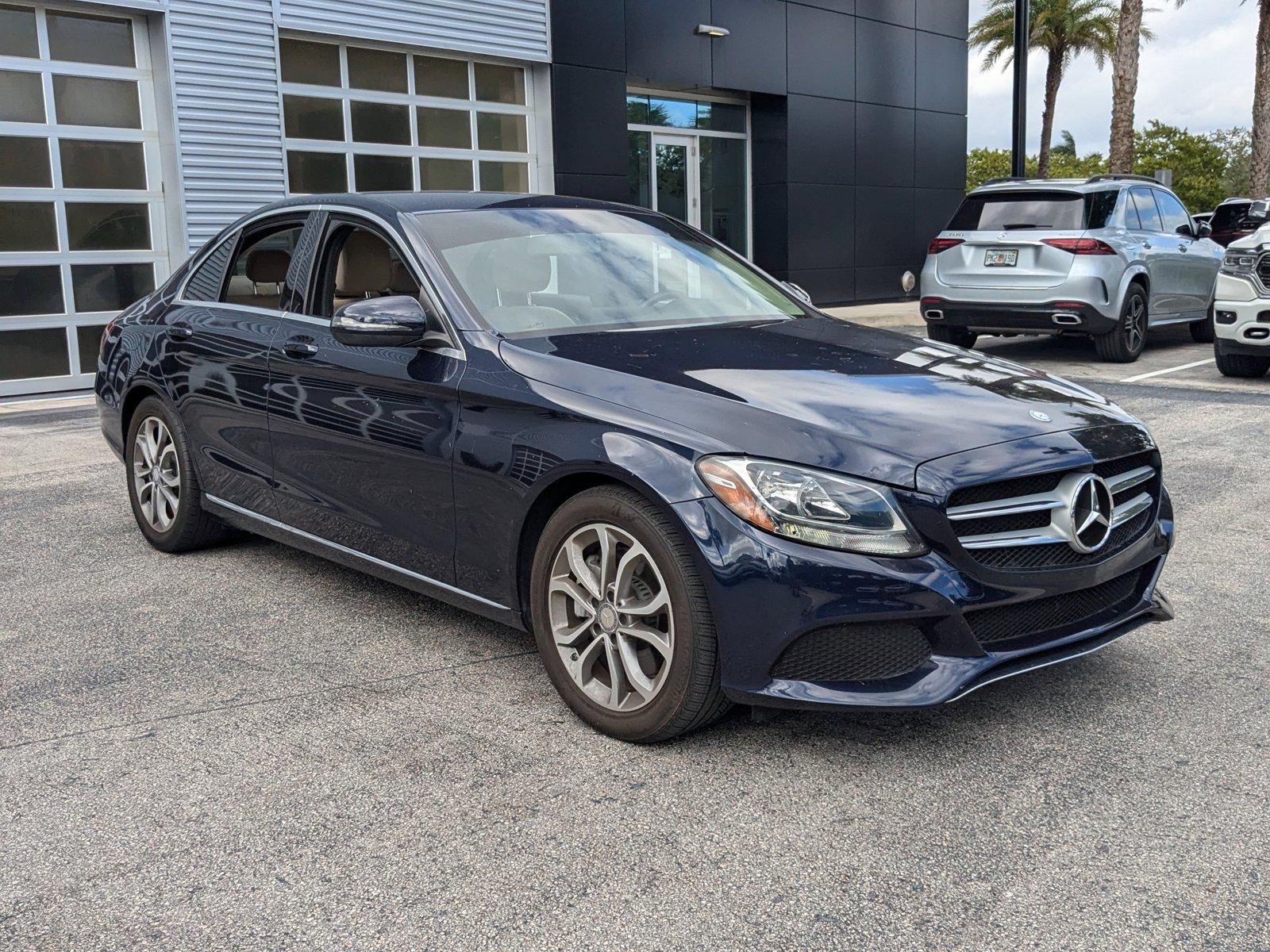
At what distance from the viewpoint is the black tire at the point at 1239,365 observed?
11.6 m

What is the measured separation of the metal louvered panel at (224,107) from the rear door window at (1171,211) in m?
9.42

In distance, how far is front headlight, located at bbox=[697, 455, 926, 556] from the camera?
3137 millimetres

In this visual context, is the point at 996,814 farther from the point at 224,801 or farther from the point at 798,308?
the point at 798,308

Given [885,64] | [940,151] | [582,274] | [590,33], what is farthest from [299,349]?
[940,151]

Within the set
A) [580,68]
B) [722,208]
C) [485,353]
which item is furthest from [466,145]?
[485,353]

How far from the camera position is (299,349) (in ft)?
15.3

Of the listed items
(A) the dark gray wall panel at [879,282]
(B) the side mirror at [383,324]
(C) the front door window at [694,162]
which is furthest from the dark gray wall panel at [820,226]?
(B) the side mirror at [383,324]

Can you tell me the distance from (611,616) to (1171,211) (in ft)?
40.3

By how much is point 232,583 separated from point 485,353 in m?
1.97

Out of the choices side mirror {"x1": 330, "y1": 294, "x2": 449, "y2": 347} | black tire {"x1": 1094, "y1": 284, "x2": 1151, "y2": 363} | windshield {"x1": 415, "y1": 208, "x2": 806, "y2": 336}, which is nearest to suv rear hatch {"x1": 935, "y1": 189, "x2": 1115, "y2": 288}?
black tire {"x1": 1094, "y1": 284, "x2": 1151, "y2": 363}

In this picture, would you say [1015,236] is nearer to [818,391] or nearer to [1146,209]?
[1146,209]

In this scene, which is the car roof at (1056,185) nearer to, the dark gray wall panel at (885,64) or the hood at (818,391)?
the hood at (818,391)

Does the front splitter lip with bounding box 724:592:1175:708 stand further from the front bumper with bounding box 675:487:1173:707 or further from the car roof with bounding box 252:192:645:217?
the car roof with bounding box 252:192:645:217

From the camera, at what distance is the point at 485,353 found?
394 centimetres
